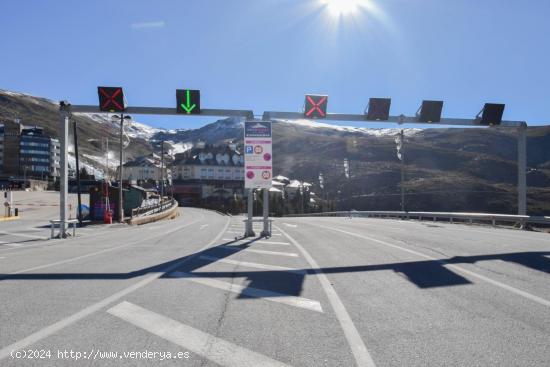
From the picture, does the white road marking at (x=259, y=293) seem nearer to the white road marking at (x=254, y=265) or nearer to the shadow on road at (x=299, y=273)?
the shadow on road at (x=299, y=273)

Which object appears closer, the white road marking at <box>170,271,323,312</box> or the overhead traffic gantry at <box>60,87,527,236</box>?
the white road marking at <box>170,271,323,312</box>

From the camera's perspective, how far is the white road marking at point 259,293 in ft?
19.5

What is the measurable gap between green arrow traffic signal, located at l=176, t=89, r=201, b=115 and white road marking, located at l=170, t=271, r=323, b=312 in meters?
9.94

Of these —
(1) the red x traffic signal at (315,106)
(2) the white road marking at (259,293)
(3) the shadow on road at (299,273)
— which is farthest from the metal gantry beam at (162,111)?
(2) the white road marking at (259,293)

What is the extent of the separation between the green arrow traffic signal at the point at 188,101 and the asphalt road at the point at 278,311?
7.95 meters

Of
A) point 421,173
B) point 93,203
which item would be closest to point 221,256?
point 93,203

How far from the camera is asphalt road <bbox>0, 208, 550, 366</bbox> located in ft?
13.5

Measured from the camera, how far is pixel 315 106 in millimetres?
17516

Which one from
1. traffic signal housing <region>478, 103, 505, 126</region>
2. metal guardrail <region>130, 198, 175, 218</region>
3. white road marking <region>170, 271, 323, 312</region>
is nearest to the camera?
white road marking <region>170, 271, 323, 312</region>

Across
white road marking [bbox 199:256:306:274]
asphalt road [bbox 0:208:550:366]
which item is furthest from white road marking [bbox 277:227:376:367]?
white road marking [bbox 199:256:306:274]

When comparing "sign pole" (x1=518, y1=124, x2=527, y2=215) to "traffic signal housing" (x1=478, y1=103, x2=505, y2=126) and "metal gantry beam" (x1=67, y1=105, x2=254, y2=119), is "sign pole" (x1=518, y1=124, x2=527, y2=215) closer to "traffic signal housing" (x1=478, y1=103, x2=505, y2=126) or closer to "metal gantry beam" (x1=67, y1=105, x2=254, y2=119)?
"traffic signal housing" (x1=478, y1=103, x2=505, y2=126)

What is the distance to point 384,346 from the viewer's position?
14.3ft

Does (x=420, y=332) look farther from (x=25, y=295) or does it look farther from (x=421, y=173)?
(x=421, y=173)

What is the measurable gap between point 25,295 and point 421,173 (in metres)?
159
